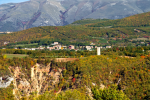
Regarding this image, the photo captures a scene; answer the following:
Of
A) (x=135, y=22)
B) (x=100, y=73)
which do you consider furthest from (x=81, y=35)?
(x=100, y=73)

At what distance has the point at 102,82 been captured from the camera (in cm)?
5544

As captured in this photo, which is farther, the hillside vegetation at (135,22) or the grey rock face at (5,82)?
the hillside vegetation at (135,22)

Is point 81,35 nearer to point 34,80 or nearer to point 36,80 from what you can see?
point 36,80

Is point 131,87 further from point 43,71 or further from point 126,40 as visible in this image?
point 126,40

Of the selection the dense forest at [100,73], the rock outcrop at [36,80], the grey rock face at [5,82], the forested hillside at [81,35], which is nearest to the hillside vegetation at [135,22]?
the forested hillside at [81,35]

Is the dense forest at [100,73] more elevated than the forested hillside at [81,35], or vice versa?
the forested hillside at [81,35]

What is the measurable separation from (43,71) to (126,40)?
262ft

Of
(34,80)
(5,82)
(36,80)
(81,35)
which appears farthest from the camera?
(81,35)

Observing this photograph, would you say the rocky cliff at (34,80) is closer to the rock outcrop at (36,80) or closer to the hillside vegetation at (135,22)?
the rock outcrop at (36,80)

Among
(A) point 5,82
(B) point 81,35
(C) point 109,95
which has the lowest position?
(C) point 109,95

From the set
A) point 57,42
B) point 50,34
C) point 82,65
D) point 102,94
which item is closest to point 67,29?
point 50,34

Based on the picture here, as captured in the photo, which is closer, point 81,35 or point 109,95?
point 109,95

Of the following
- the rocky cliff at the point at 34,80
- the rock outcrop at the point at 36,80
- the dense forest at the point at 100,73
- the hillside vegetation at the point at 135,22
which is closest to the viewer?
the rocky cliff at the point at 34,80

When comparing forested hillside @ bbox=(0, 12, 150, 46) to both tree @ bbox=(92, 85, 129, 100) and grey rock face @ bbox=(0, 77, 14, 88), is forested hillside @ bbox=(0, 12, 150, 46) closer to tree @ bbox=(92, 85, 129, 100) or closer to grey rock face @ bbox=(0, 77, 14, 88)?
grey rock face @ bbox=(0, 77, 14, 88)
